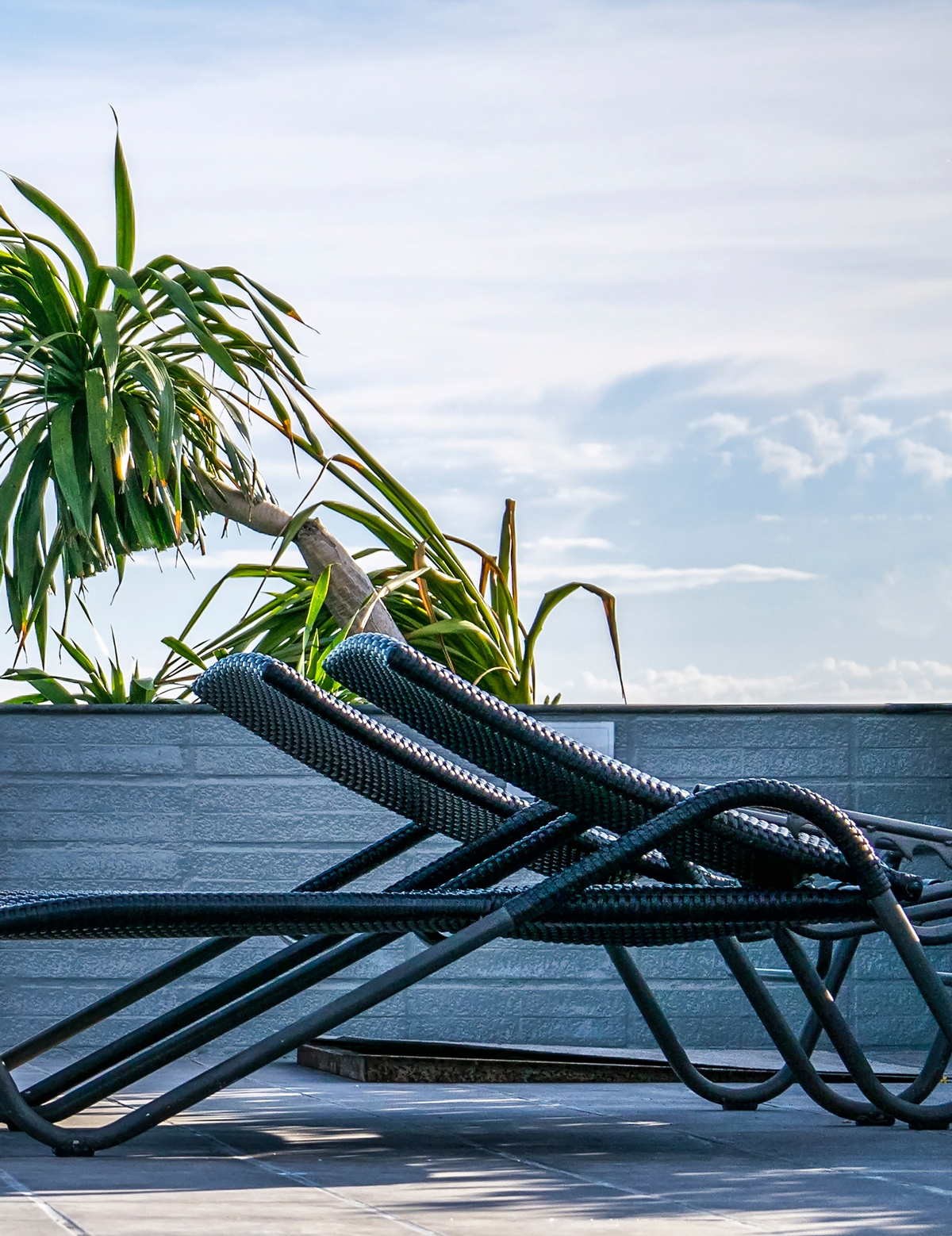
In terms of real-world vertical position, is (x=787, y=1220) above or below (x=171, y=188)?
below

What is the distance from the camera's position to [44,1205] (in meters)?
1.73

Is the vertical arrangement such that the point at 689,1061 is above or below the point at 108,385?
below

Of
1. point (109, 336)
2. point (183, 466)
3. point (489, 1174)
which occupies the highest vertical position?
point (109, 336)

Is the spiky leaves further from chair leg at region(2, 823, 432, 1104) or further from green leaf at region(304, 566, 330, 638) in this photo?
chair leg at region(2, 823, 432, 1104)

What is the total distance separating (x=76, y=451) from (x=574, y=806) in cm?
319

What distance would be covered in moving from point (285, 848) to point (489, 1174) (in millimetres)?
2235

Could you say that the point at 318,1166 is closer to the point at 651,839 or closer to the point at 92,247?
the point at 651,839

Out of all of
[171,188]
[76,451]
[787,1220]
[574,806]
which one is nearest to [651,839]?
[574,806]

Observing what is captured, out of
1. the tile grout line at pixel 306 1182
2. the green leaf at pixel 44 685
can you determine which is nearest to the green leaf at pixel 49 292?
the green leaf at pixel 44 685

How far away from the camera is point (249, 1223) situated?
166 cm

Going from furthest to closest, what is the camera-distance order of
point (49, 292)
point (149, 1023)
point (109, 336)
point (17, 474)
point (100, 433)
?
point (49, 292) < point (17, 474) < point (109, 336) < point (100, 433) < point (149, 1023)

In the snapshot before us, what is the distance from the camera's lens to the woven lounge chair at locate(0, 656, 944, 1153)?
6.75 ft

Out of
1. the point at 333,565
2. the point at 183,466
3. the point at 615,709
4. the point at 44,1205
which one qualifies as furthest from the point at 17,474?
the point at 44,1205

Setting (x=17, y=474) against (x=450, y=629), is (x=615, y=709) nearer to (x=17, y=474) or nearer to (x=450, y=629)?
(x=450, y=629)
